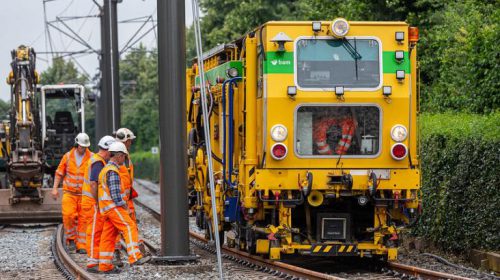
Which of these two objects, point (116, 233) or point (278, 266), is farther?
point (116, 233)

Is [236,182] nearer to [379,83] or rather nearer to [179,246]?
[179,246]

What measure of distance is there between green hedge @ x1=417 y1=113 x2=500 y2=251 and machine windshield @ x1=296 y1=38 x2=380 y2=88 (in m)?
2.06

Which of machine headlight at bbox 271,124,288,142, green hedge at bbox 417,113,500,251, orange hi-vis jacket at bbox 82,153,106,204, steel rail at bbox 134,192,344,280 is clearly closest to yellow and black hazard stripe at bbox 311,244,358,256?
steel rail at bbox 134,192,344,280

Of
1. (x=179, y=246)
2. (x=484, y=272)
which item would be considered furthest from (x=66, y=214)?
(x=484, y=272)

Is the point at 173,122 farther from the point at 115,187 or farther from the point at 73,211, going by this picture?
the point at 73,211

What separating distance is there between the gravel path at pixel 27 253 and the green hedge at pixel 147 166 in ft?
119

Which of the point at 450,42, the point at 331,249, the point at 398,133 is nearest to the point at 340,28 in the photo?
the point at 398,133

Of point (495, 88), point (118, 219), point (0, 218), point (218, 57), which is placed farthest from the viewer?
point (0, 218)

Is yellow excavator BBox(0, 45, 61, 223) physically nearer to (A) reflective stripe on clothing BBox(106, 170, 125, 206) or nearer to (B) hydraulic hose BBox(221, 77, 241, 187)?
(B) hydraulic hose BBox(221, 77, 241, 187)

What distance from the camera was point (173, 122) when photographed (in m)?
15.3

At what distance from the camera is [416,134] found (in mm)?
14148

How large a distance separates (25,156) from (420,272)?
559 inches

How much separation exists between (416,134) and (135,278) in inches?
162

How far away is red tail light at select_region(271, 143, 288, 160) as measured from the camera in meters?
13.7
